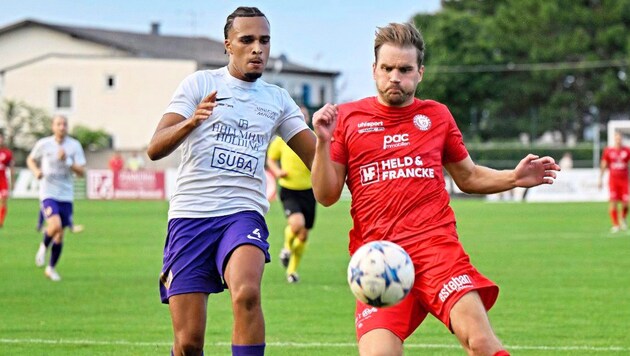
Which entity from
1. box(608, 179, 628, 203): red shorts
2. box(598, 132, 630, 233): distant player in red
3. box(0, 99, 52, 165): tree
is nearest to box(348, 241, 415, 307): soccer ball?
box(598, 132, 630, 233): distant player in red

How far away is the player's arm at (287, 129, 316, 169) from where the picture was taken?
8320 mm

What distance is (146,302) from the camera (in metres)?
Result: 14.8

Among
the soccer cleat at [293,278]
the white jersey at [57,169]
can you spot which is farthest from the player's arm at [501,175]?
the white jersey at [57,169]

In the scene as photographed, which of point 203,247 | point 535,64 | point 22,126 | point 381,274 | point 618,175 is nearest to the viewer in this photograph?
point 381,274

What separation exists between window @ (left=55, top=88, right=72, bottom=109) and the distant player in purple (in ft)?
228

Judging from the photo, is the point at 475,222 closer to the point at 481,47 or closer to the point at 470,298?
the point at 470,298

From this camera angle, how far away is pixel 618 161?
101 feet

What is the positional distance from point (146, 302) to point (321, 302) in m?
2.03

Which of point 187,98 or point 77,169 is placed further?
point 77,169

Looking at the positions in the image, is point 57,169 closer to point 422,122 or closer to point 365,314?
point 422,122

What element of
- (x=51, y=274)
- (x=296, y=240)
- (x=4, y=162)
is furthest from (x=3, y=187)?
(x=296, y=240)

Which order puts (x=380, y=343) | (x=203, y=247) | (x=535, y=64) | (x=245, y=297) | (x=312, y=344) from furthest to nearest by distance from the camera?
(x=535, y=64), (x=312, y=344), (x=203, y=247), (x=245, y=297), (x=380, y=343)

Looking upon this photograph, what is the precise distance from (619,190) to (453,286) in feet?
80.1

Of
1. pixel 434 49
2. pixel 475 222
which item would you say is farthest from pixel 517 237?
pixel 434 49
